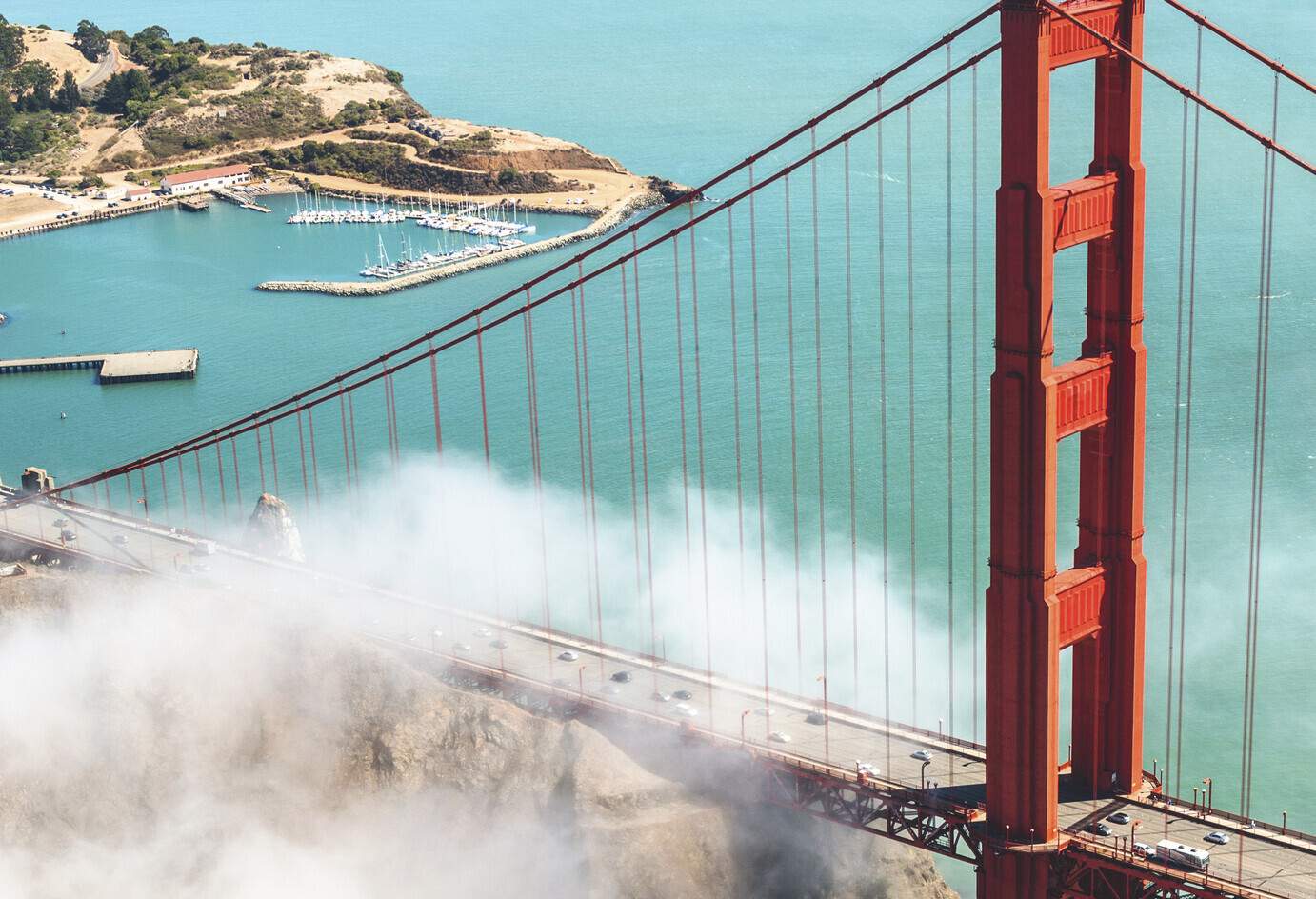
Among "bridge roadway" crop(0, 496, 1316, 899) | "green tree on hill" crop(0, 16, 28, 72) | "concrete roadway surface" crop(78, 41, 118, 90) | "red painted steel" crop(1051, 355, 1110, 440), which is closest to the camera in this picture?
"red painted steel" crop(1051, 355, 1110, 440)

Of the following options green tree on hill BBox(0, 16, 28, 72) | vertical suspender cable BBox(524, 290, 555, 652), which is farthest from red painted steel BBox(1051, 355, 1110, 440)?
green tree on hill BBox(0, 16, 28, 72)

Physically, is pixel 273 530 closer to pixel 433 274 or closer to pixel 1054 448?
pixel 1054 448

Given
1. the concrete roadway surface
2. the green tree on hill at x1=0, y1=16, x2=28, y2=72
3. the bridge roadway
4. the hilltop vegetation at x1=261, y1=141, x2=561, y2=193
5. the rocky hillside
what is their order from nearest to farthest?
the bridge roadway, the rocky hillside, the hilltop vegetation at x1=261, y1=141, x2=561, y2=193, the concrete roadway surface, the green tree on hill at x1=0, y1=16, x2=28, y2=72

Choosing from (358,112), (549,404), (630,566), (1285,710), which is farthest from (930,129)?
(1285,710)

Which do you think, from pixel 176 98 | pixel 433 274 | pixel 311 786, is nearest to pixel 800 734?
pixel 311 786

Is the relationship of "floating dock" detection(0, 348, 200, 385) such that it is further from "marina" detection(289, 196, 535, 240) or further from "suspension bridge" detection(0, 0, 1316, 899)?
Answer: "marina" detection(289, 196, 535, 240)

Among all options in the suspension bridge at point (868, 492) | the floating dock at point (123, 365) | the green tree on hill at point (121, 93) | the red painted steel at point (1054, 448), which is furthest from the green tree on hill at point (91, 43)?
the red painted steel at point (1054, 448)
